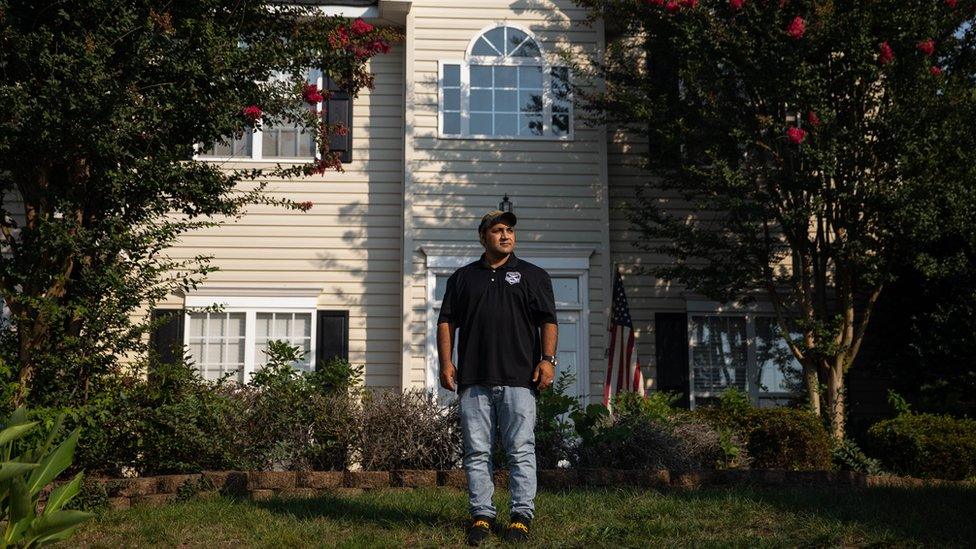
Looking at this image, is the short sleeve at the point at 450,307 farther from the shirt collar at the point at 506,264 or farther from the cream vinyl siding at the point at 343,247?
the cream vinyl siding at the point at 343,247

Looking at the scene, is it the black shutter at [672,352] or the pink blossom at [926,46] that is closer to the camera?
the pink blossom at [926,46]

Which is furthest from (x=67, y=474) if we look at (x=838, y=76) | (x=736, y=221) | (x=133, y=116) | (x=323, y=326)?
(x=838, y=76)

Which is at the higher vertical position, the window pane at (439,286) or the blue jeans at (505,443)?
the window pane at (439,286)

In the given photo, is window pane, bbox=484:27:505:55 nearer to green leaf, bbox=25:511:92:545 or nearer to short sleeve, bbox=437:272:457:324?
short sleeve, bbox=437:272:457:324

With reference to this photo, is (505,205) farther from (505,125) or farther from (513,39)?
(513,39)

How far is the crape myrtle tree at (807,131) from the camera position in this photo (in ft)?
38.4

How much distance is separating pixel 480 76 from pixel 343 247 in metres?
2.84

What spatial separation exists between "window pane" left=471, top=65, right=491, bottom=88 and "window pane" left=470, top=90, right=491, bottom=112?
9 centimetres

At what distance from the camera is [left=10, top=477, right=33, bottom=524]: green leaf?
212 inches

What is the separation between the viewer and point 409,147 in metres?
13.8

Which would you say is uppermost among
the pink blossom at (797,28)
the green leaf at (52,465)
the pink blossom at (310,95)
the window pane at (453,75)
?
the window pane at (453,75)

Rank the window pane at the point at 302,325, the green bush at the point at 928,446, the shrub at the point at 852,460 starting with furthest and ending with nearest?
the window pane at the point at 302,325, the shrub at the point at 852,460, the green bush at the point at 928,446

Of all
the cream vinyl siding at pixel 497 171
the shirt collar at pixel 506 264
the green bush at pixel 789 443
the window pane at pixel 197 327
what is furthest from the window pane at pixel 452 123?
the shirt collar at pixel 506 264

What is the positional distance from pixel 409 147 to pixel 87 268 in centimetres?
637
